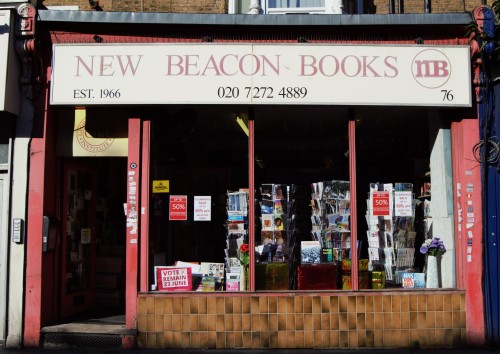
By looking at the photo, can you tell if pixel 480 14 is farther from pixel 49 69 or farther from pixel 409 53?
pixel 49 69

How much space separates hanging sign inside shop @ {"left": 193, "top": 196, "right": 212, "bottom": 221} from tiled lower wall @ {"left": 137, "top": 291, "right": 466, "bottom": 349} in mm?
1122

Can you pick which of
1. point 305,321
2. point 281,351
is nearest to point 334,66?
point 305,321

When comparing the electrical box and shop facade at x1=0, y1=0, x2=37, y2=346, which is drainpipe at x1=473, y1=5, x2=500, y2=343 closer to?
shop facade at x1=0, y1=0, x2=37, y2=346

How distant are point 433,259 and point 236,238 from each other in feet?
8.95

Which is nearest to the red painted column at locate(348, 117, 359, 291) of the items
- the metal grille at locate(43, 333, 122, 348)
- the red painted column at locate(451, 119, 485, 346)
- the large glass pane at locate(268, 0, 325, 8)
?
the red painted column at locate(451, 119, 485, 346)

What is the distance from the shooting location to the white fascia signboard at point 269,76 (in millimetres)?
7637

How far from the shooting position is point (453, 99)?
766cm

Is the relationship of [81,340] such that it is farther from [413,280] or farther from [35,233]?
[413,280]

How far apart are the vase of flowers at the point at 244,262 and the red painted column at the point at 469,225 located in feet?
9.28

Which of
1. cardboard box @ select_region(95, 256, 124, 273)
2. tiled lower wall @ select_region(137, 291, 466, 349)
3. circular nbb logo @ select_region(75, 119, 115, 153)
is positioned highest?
circular nbb logo @ select_region(75, 119, 115, 153)

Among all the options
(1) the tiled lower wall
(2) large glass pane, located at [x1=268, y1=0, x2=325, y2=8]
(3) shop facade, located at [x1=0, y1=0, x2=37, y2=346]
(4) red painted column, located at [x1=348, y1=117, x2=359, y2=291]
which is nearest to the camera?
(1) the tiled lower wall

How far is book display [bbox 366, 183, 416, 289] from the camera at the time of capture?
8.10 m

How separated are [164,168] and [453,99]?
159 inches

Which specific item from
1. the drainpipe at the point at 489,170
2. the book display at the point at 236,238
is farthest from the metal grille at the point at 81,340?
the drainpipe at the point at 489,170
